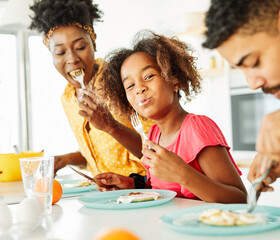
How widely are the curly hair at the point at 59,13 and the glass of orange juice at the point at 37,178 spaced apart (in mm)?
1006

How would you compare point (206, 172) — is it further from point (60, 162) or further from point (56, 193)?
point (60, 162)

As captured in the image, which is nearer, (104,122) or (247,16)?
(247,16)

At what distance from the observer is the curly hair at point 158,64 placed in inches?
55.7

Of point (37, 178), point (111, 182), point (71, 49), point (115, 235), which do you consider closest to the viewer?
point (115, 235)

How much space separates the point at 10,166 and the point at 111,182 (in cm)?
56

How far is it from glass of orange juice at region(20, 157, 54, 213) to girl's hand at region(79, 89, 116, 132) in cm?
56

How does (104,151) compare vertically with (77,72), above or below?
below

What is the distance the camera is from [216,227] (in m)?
0.67

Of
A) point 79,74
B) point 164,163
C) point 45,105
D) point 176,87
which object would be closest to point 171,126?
point 176,87

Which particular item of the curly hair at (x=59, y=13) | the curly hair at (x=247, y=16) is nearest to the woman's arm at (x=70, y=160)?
the curly hair at (x=59, y=13)

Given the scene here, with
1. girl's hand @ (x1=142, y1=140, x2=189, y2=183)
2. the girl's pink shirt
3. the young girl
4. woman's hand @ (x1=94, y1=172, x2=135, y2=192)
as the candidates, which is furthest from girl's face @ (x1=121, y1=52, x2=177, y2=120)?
girl's hand @ (x1=142, y1=140, x2=189, y2=183)

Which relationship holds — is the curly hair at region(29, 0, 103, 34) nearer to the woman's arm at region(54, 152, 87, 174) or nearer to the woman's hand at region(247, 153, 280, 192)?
the woman's arm at region(54, 152, 87, 174)

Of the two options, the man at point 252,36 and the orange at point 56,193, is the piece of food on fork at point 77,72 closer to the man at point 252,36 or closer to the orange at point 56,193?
the orange at point 56,193

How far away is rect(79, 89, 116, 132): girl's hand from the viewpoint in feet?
5.04
